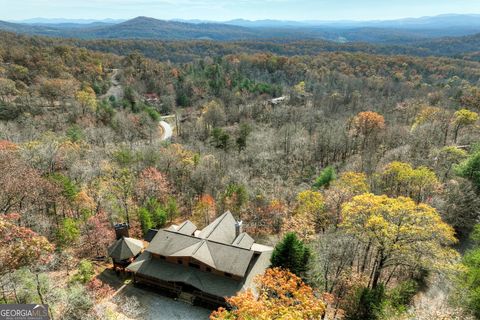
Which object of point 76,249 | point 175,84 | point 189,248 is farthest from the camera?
point 175,84

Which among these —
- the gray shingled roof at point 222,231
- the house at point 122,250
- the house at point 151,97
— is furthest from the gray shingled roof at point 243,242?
the house at point 151,97

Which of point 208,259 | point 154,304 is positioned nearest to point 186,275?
point 208,259

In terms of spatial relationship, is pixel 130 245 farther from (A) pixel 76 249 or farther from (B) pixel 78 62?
(B) pixel 78 62

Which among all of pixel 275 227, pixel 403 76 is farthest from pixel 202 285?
pixel 403 76

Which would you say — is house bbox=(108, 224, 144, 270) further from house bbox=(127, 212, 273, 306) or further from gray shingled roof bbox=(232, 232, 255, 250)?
gray shingled roof bbox=(232, 232, 255, 250)

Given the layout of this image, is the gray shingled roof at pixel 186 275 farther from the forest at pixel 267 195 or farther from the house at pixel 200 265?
the forest at pixel 267 195

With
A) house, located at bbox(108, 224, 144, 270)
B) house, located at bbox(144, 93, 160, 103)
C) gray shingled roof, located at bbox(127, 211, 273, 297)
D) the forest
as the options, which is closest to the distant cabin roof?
house, located at bbox(108, 224, 144, 270)

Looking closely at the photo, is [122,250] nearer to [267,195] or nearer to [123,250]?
[123,250]
